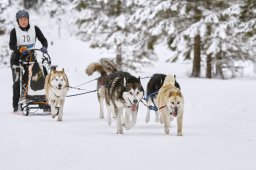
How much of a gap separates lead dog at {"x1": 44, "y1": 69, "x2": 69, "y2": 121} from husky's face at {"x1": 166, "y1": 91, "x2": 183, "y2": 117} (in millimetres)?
2705

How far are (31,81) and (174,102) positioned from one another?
12.7ft

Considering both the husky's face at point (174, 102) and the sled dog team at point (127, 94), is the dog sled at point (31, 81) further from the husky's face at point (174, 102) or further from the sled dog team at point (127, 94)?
the husky's face at point (174, 102)

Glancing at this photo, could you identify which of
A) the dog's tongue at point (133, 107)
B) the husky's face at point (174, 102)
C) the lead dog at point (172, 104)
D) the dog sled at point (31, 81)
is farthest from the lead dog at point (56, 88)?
the husky's face at point (174, 102)

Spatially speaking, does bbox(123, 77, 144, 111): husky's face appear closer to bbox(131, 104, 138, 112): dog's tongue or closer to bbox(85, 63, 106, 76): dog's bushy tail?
bbox(131, 104, 138, 112): dog's tongue

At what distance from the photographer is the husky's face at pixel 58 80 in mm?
9531

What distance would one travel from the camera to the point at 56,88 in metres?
9.60

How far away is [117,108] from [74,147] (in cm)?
216

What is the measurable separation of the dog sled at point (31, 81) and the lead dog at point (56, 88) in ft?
1.61

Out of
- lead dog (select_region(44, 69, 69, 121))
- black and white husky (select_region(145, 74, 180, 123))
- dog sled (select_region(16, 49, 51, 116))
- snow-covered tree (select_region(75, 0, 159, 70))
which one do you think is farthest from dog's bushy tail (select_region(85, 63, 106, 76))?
snow-covered tree (select_region(75, 0, 159, 70))

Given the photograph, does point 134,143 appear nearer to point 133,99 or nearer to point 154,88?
point 133,99

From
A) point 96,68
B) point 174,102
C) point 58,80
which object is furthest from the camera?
point 96,68

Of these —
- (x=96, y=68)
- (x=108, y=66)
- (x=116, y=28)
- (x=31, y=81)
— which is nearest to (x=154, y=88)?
(x=108, y=66)

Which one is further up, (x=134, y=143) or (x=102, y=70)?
(x=102, y=70)

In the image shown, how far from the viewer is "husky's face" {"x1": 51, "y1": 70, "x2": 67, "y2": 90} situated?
375 inches
